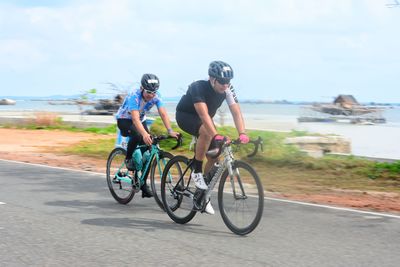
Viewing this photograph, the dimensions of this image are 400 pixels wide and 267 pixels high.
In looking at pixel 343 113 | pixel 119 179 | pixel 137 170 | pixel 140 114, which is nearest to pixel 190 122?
pixel 140 114

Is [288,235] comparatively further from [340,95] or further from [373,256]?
[340,95]

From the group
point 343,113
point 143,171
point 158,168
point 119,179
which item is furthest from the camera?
point 343,113

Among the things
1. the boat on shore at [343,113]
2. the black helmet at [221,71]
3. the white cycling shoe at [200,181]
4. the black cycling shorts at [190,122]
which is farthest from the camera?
the boat on shore at [343,113]

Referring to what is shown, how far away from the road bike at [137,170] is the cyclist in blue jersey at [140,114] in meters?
0.11

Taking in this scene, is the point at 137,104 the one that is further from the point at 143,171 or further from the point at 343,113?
the point at 343,113

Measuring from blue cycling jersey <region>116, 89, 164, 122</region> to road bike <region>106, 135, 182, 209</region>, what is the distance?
45cm

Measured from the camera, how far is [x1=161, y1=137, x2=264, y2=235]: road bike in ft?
23.2

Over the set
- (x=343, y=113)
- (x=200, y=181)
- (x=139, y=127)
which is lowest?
(x=200, y=181)

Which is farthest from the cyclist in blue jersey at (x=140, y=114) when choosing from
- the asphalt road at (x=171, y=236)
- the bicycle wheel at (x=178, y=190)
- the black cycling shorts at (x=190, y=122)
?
the asphalt road at (x=171, y=236)

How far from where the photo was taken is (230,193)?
742 cm

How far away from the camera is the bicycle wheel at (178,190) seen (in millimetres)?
8039

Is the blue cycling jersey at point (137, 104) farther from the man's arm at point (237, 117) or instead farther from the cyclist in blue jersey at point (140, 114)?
the man's arm at point (237, 117)

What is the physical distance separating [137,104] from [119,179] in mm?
1364

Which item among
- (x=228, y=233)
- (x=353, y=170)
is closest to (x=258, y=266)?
(x=228, y=233)
